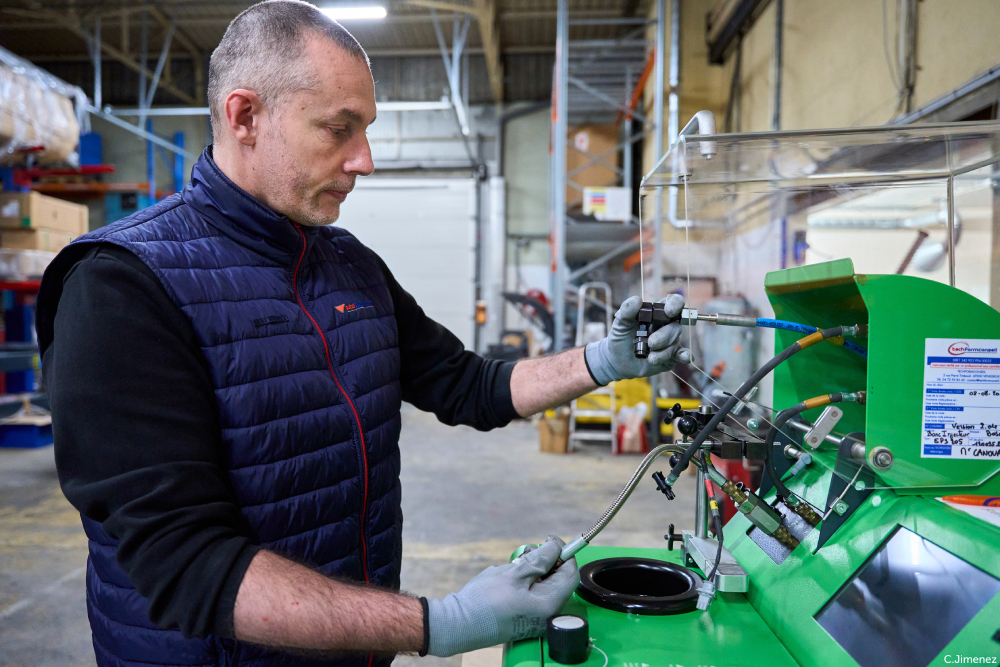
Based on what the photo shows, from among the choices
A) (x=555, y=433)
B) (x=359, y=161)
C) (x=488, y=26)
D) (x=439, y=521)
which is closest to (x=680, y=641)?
(x=359, y=161)

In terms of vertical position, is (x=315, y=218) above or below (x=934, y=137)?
below

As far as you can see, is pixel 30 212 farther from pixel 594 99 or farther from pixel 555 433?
pixel 594 99

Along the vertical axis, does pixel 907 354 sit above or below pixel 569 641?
above

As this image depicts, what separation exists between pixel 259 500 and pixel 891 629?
800mm

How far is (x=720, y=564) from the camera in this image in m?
0.93

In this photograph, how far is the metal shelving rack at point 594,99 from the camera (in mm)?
4516

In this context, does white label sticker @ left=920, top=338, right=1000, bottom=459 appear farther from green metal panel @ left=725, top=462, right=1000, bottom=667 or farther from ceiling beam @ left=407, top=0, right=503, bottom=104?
ceiling beam @ left=407, top=0, right=503, bottom=104

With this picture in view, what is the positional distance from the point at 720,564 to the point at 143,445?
81 centimetres

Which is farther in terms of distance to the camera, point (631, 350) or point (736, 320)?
point (631, 350)

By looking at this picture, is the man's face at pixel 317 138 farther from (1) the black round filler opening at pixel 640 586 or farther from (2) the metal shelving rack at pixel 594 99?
(2) the metal shelving rack at pixel 594 99

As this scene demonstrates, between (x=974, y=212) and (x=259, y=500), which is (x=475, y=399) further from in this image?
(x=974, y=212)

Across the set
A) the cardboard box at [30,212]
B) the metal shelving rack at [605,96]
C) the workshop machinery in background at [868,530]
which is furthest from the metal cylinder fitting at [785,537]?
the cardboard box at [30,212]

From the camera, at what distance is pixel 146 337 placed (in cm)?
74

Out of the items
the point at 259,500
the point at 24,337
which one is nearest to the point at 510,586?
the point at 259,500
